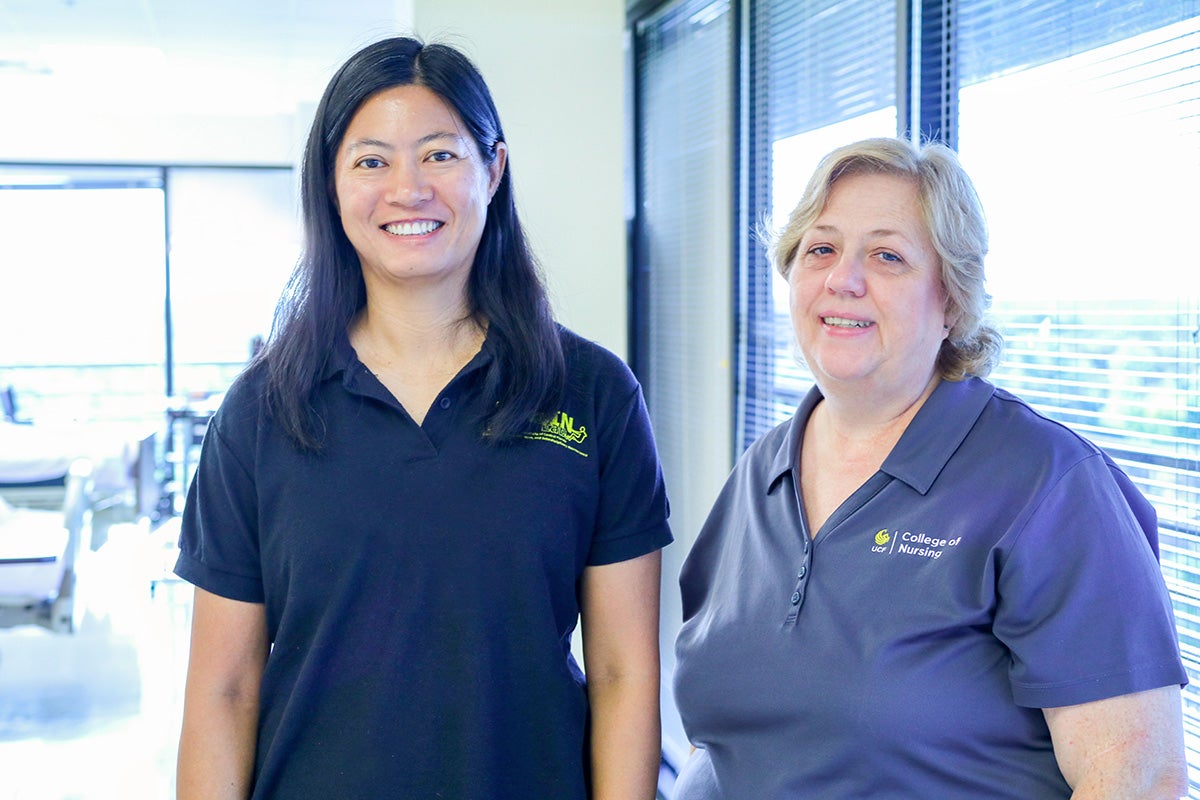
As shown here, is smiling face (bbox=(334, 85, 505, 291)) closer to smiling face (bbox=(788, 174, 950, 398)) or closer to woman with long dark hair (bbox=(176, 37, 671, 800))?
woman with long dark hair (bbox=(176, 37, 671, 800))

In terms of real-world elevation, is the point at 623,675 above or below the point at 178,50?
below

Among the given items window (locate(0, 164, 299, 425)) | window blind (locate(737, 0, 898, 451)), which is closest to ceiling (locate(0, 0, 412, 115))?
window (locate(0, 164, 299, 425))

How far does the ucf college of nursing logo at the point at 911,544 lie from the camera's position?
1318mm

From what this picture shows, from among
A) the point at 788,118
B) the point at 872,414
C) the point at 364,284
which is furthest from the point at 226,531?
the point at 788,118

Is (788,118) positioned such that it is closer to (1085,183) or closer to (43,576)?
(1085,183)

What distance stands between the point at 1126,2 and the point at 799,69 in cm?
118

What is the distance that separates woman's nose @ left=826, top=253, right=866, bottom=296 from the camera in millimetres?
1438

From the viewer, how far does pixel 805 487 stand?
5.12 feet

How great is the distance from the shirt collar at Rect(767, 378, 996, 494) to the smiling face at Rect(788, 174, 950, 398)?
0.04 metres

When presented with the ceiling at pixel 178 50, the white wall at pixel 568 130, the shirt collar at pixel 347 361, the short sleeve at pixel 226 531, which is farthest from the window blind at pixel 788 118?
the ceiling at pixel 178 50

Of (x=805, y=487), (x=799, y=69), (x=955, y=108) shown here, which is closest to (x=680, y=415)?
(x=799, y=69)

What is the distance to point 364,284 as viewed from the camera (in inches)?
62.5

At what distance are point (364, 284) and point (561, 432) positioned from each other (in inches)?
14.5

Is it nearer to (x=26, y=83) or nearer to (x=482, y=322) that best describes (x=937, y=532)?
(x=482, y=322)
